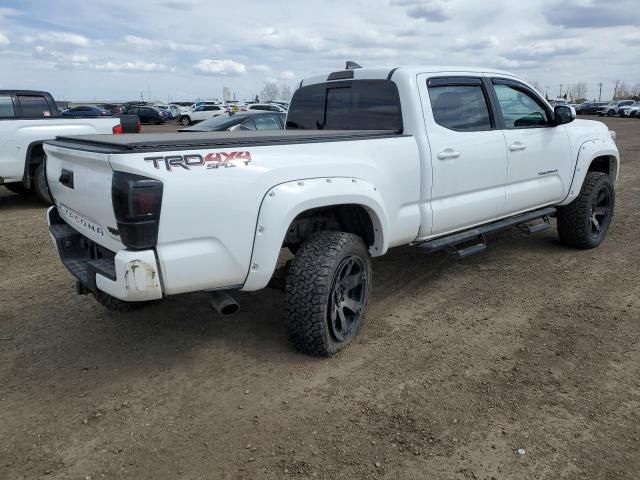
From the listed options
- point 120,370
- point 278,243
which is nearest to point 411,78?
point 278,243

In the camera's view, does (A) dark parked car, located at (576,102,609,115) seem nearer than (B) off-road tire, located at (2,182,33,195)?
No

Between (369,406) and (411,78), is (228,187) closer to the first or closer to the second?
(369,406)

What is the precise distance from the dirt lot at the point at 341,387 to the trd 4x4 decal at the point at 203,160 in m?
1.33

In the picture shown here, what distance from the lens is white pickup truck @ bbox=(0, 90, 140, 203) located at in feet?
26.3

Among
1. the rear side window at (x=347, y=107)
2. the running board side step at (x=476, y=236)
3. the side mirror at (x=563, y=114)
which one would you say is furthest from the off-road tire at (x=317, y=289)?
the side mirror at (x=563, y=114)

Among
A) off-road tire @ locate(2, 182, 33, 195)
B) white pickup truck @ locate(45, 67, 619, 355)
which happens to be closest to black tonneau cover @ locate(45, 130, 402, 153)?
white pickup truck @ locate(45, 67, 619, 355)

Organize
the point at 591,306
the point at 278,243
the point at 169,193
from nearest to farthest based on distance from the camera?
the point at 169,193 < the point at 278,243 < the point at 591,306

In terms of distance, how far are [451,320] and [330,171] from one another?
1.62 meters

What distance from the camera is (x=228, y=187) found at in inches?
110

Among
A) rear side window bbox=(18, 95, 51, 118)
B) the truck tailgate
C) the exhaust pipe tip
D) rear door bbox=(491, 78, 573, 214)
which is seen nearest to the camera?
the truck tailgate

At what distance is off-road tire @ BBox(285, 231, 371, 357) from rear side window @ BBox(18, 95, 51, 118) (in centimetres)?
714

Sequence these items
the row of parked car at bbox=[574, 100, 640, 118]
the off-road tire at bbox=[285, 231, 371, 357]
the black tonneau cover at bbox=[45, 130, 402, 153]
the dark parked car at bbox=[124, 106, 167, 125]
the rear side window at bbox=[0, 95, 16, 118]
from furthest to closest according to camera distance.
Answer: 1. the row of parked car at bbox=[574, 100, 640, 118]
2. the dark parked car at bbox=[124, 106, 167, 125]
3. the rear side window at bbox=[0, 95, 16, 118]
4. the off-road tire at bbox=[285, 231, 371, 357]
5. the black tonneau cover at bbox=[45, 130, 402, 153]

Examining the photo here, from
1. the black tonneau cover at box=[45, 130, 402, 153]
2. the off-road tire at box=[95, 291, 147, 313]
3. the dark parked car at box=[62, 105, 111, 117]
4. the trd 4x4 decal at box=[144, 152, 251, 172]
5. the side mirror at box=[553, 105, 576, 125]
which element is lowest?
the off-road tire at box=[95, 291, 147, 313]

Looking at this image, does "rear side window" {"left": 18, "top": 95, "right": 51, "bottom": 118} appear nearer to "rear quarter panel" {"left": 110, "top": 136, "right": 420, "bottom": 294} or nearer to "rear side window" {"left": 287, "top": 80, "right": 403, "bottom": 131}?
"rear side window" {"left": 287, "top": 80, "right": 403, "bottom": 131}
